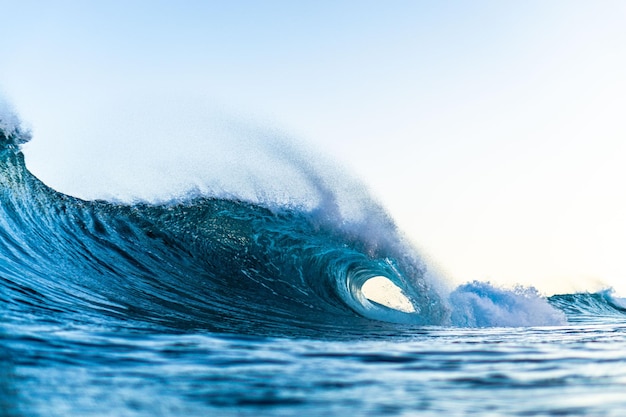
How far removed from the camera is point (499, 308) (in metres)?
10.5

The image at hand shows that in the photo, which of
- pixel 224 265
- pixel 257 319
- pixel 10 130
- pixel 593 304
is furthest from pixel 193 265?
pixel 593 304

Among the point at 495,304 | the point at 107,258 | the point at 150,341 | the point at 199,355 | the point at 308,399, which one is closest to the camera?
the point at 308,399

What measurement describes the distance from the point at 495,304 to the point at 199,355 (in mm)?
8274

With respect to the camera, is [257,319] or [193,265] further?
[193,265]

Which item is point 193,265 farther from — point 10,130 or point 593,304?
point 593,304

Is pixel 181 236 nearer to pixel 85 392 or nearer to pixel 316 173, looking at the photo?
pixel 316 173

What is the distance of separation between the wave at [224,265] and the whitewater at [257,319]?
37mm

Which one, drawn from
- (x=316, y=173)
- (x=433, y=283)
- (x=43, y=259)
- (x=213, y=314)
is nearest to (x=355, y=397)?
(x=213, y=314)

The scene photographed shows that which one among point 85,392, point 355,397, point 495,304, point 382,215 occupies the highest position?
point 382,215

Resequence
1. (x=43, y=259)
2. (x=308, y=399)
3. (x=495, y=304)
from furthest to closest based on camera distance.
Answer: (x=495, y=304) < (x=43, y=259) < (x=308, y=399)

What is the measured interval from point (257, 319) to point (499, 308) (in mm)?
5601

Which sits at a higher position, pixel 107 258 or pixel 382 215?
pixel 382 215

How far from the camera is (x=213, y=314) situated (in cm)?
672

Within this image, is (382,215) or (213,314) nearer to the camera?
(213,314)
